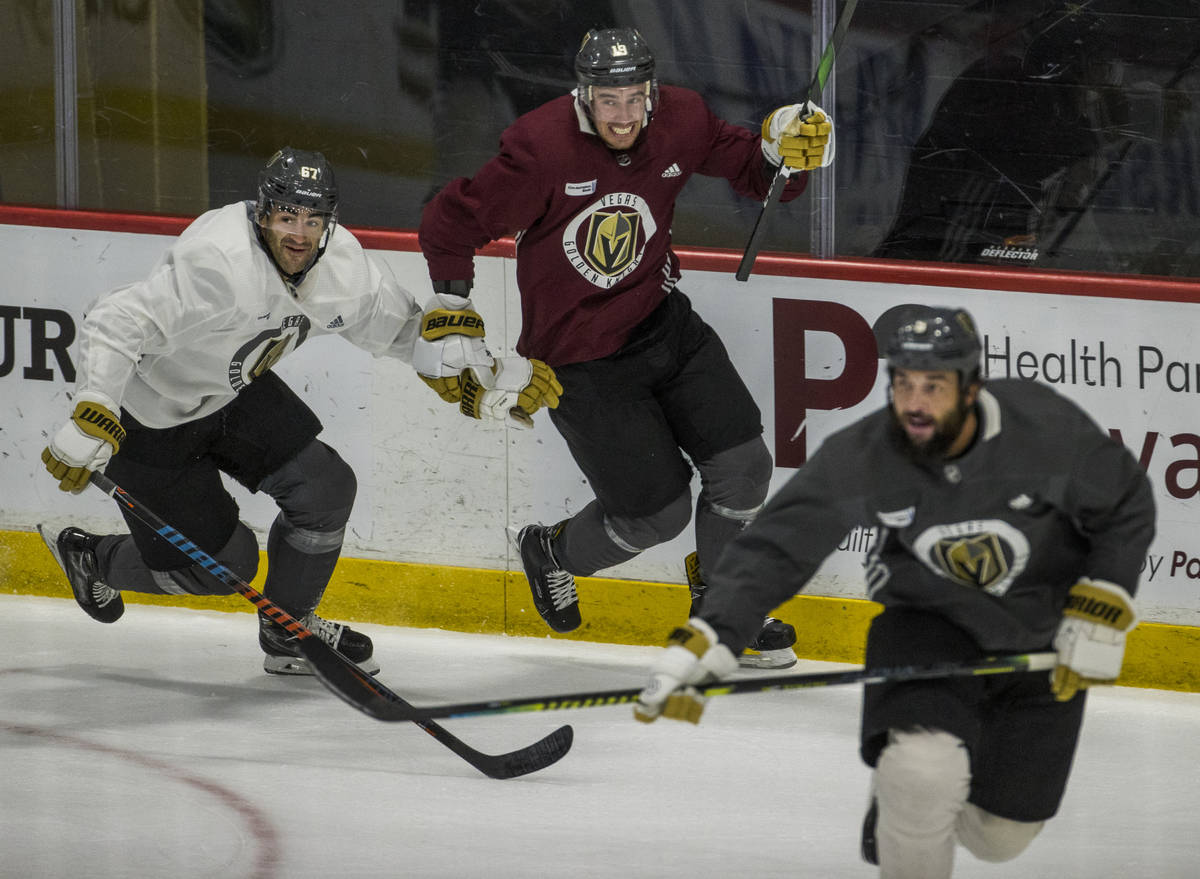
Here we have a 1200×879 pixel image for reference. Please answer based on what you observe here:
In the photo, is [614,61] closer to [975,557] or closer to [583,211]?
[583,211]

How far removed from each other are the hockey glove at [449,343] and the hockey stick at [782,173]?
2.16ft

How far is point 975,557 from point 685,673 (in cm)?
43

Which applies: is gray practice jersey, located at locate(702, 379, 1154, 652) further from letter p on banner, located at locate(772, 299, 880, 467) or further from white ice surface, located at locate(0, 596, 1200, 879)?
letter p on banner, located at locate(772, 299, 880, 467)

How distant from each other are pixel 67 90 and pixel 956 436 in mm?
3031

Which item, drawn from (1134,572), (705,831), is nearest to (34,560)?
(705,831)

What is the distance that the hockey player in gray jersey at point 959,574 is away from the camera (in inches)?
89.5

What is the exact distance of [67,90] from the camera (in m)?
4.48

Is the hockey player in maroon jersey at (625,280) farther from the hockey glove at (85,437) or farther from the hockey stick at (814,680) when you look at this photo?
the hockey stick at (814,680)

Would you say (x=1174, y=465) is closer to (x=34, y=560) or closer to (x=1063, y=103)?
(x=1063, y=103)

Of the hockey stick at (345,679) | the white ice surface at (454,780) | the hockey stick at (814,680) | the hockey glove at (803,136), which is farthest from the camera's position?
the hockey glove at (803,136)

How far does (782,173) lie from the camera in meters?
3.68

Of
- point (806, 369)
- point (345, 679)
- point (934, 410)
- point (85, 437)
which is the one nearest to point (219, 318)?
point (85, 437)

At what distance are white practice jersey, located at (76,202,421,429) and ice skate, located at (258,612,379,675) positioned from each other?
592 millimetres

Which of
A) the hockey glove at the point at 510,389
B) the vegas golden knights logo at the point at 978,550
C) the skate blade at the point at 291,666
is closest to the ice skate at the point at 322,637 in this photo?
the skate blade at the point at 291,666
